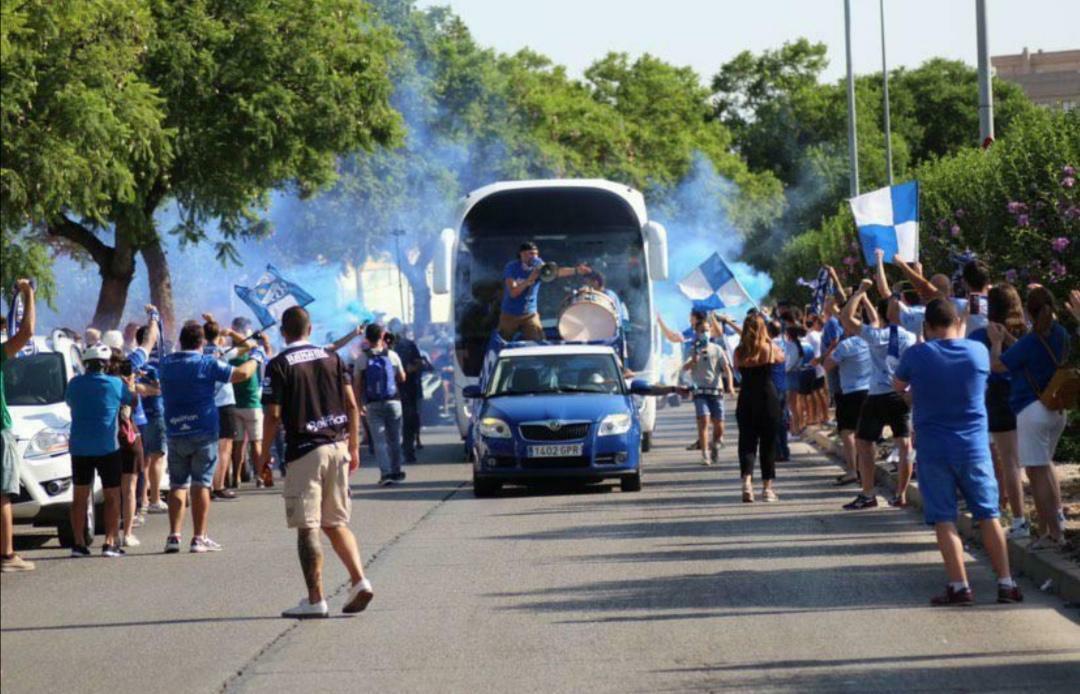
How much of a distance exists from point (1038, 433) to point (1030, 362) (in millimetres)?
465

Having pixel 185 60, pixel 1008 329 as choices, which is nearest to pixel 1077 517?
pixel 1008 329

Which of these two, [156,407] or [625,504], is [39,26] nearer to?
[156,407]

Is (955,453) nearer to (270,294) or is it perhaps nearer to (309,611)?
(309,611)

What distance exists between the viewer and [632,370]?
2788 centimetres

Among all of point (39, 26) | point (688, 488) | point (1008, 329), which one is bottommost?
point (688, 488)

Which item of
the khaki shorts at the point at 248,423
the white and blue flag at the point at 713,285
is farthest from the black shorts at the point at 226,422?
the white and blue flag at the point at 713,285

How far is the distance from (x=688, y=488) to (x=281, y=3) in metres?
14.7

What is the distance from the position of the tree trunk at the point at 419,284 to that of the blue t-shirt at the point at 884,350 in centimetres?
4347

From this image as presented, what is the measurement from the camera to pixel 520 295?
25797mm

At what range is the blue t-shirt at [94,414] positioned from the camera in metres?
16.1

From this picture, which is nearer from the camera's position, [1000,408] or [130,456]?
[1000,408]

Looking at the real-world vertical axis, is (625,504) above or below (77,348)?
below

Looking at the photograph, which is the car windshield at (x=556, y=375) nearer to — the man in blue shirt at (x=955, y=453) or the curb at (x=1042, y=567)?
the curb at (x=1042, y=567)

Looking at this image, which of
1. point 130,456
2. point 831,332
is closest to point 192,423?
point 130,456
